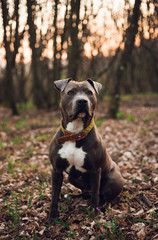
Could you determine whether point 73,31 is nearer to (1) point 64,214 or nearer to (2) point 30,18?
(2) point 30,18

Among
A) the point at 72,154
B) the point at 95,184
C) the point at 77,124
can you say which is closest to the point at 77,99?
the point at 77,124

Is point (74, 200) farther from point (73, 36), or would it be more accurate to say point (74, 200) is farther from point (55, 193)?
point (73, 36)

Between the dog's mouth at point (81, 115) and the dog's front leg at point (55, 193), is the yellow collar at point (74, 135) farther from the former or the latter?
the dog's front leg at point (55, 193)

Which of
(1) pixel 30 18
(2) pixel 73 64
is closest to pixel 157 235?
(2) pixel 73 64

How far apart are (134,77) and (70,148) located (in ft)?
55.4

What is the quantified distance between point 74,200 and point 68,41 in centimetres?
655

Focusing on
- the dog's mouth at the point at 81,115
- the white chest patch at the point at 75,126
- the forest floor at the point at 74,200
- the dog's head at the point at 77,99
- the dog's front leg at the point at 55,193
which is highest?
the dog's head at the point at 77,99

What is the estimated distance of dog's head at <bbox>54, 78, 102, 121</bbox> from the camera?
2656 mm

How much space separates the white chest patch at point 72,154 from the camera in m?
2.87

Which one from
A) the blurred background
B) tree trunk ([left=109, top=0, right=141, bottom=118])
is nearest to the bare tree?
the blurred background

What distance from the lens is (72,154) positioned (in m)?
2.87

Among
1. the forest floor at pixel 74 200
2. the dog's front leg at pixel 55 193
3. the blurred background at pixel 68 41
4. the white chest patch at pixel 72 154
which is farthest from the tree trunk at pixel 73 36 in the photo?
the dog's front leg at pixel 55 193

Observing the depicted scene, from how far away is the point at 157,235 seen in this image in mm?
2561

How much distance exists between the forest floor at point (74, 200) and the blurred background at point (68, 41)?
3347 millimetres
